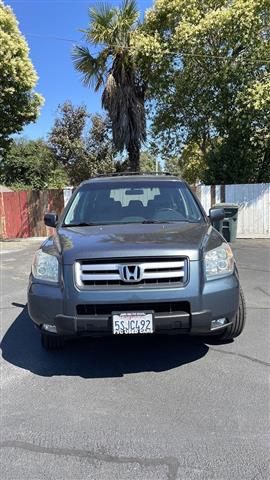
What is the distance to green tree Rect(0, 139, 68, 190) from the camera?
29.8 metres

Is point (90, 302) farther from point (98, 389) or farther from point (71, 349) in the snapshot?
point (71, 349)

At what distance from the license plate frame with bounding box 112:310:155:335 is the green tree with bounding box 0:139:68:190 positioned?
2609 centimetres

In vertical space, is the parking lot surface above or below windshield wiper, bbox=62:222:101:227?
below

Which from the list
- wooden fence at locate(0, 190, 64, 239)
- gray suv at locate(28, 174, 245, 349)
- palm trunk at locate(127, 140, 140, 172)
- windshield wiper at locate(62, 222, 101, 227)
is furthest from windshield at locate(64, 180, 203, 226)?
palm trunk at locate(127, 140, 140, 172)

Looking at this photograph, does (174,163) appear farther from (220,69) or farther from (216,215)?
(216,215)

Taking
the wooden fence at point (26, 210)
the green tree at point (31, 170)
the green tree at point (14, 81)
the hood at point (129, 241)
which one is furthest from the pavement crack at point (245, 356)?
the green tree at point (31, 170)

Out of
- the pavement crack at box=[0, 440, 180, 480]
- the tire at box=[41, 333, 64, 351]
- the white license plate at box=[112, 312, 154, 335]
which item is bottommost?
the pavement crack at box=[0, 440, 180, 480]

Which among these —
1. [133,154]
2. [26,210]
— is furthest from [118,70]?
[26,210]

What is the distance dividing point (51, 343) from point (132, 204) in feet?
5.70

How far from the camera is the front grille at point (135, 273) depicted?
12.7 feet

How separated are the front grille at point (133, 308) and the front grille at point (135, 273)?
16 cm

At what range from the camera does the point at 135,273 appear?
3.88 meters

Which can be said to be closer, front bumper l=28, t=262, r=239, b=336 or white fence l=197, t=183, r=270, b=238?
front bumper l=28, t=262, r=239, b=336

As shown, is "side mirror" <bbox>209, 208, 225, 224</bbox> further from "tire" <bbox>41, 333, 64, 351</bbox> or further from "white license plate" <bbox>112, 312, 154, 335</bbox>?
"tire" <bbox>41, 333, 64, 351</bbox>
